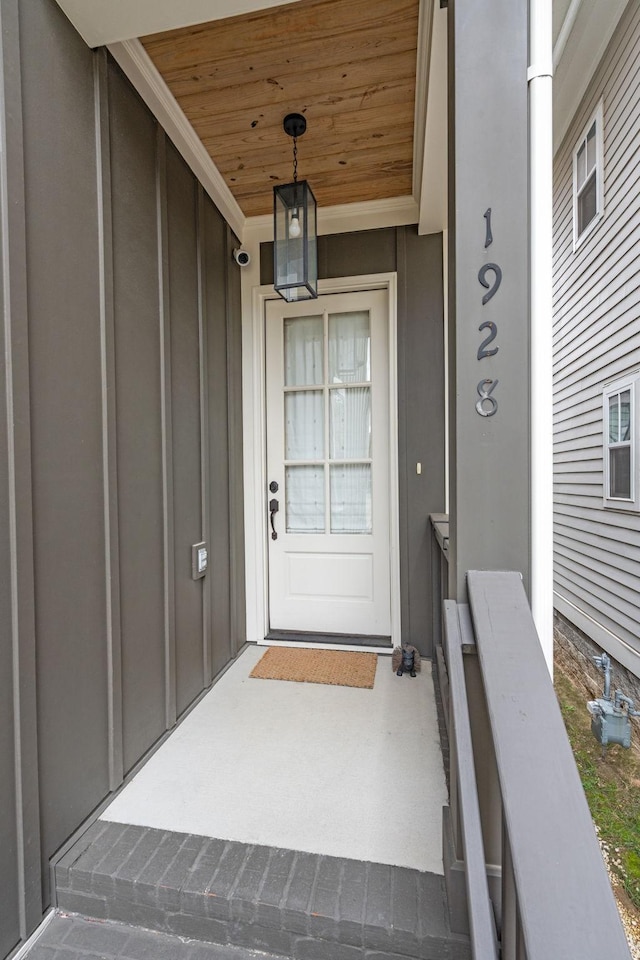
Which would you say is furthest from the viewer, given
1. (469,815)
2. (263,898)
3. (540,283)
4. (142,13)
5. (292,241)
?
(292,241)

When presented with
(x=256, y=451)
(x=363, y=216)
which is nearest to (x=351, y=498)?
(x=256, y=451)

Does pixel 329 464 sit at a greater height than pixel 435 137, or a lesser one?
lesser

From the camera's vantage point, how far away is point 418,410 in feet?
9.21

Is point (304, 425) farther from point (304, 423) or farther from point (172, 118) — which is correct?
point (172, 118)

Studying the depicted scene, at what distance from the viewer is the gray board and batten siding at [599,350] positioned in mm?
2979

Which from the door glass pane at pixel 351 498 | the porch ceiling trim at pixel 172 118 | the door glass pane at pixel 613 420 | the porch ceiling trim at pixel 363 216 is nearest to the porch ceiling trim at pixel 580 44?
the porch ceiling trim at pixel 363 216

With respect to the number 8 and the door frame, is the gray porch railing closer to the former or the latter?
the number 8

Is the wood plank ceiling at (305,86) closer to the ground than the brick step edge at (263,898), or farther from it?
farther from it

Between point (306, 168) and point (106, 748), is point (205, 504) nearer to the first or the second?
point (106, 748)

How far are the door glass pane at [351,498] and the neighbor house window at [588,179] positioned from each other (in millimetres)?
2745

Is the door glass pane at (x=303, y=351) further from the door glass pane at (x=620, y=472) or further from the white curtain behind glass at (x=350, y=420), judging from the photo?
the door glass pane at (x=620, y=472)

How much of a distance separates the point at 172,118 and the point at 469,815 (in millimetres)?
2723

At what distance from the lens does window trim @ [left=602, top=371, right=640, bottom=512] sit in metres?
2.97

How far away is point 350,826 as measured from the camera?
141cm
